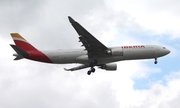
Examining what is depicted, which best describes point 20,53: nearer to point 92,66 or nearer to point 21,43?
point 21,43

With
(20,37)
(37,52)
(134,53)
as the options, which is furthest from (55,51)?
(134,53)

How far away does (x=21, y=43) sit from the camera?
66750mm

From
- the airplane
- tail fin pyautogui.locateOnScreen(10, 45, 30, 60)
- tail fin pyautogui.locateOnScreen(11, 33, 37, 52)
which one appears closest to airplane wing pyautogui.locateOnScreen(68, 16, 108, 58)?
the airplane

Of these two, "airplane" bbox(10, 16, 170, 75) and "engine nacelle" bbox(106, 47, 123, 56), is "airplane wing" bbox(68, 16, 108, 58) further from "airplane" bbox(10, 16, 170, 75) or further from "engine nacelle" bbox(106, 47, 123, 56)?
"engine nacelle" bbox(106, 47, 123, 56)

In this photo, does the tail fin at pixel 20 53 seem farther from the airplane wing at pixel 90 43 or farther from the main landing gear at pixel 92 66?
the main landing gear at pixel 92 66

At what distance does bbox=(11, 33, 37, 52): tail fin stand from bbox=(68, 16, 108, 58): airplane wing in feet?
30.2

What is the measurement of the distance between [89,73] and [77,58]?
18.3 feet

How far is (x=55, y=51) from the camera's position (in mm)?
64750

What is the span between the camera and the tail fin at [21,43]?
217 feet

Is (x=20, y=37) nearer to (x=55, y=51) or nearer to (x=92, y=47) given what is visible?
(x=55, y=51)

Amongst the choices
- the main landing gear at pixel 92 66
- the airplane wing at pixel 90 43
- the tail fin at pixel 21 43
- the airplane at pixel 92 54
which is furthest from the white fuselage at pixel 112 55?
the tail fin at pixel 21 43

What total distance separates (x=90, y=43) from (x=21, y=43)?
12.5 m

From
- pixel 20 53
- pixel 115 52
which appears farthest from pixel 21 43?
pixel 115 52

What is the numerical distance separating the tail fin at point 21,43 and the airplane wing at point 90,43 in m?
9.21
